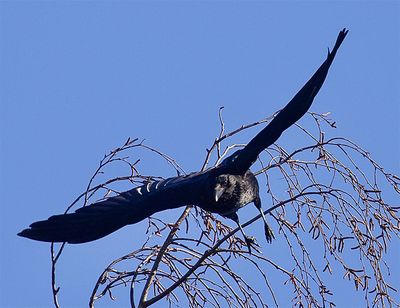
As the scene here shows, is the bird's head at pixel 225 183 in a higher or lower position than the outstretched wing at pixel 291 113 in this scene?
lower

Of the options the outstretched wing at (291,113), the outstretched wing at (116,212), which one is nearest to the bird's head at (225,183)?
the outstretched wing at (116,212)

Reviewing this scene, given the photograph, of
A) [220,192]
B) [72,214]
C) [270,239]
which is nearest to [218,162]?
[220,192]

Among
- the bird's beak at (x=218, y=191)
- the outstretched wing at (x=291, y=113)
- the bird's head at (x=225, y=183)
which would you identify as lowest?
the bird's beak at (x=218, y=191)

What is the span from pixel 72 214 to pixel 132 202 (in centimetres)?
46

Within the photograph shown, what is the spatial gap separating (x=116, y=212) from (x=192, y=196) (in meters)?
0.78

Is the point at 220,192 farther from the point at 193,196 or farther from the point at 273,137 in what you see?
the point at 273,137

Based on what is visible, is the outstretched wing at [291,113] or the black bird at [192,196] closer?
the outstretched wing at [291,113]

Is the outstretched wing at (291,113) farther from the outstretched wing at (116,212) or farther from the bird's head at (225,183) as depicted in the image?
the outstretched wing at (116,212)

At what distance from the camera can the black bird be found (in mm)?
6324

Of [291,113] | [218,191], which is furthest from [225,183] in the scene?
[291,113]

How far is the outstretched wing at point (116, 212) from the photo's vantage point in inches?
271

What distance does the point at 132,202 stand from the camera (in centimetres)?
714

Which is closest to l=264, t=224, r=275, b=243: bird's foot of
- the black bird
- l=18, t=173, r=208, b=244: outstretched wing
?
the black bird

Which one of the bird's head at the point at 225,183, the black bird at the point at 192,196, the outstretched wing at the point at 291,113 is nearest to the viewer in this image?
the outstretched wing at the point at 291,113
